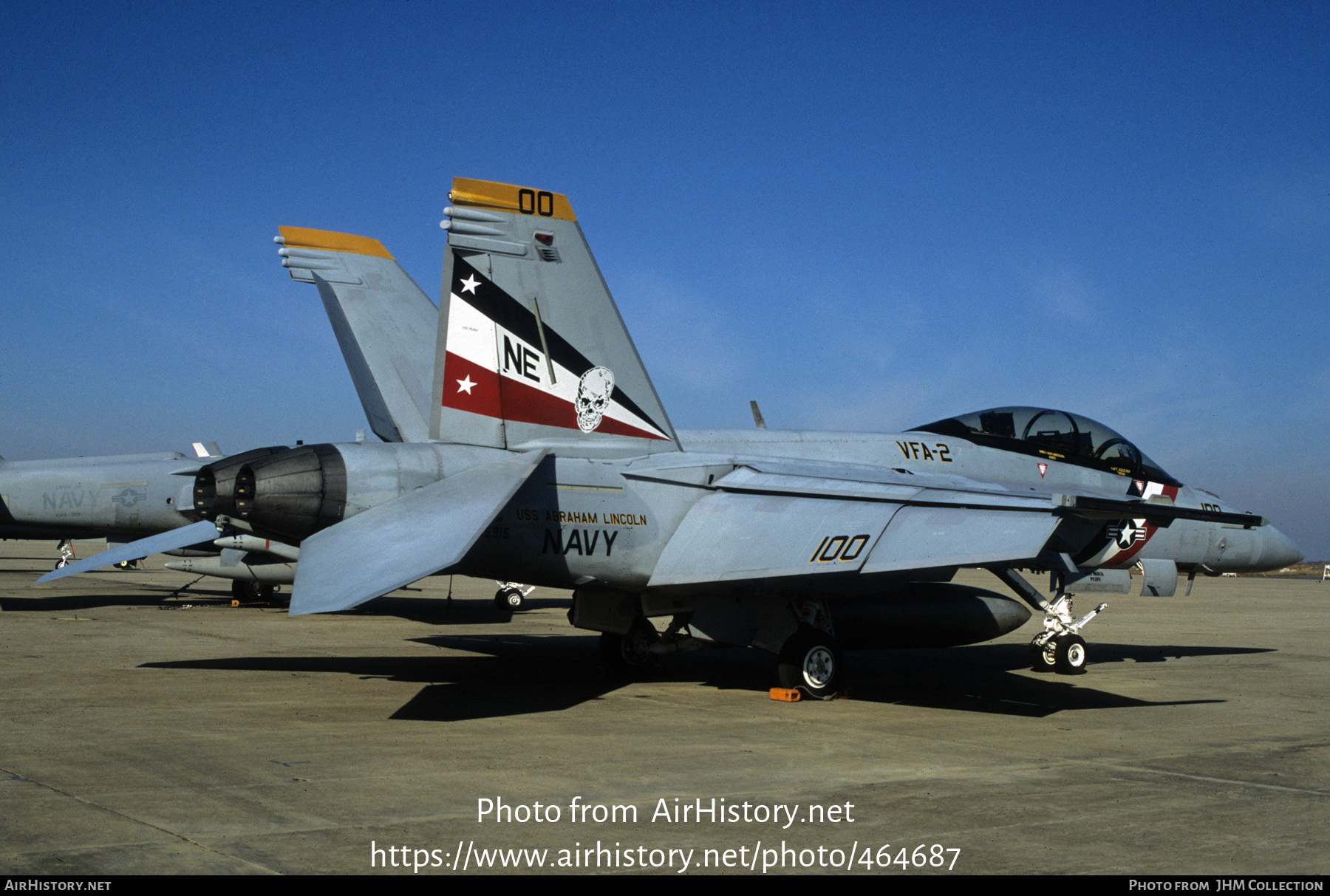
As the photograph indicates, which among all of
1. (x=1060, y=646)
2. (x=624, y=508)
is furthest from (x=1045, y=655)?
(x=624, y=508)

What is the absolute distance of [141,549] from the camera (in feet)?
51.2

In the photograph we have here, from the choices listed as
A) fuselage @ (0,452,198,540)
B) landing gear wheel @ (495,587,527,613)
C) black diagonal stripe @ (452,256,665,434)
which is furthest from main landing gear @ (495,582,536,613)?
black diagonal stripe @ (452,256,665,434)

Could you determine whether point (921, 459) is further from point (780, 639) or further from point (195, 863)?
point (195, 863)

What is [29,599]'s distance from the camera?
21875 millimetres

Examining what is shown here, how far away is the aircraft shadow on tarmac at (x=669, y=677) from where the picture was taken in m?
9.88

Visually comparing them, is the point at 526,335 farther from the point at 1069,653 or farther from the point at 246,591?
the point at 246,591

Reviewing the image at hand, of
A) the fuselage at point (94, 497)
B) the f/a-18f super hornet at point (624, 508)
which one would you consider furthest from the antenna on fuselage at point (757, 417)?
the fuselage at point (94, 497)

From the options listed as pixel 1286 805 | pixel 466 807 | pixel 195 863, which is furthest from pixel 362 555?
pixel 1286 805

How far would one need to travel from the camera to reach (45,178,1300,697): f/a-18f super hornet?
28.0 ft

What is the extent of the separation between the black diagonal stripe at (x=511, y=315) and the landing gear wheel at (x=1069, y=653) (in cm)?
646

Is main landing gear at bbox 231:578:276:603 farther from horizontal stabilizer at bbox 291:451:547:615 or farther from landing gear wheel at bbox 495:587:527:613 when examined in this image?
horizontal stabilizer at bbox 291:451:547:615

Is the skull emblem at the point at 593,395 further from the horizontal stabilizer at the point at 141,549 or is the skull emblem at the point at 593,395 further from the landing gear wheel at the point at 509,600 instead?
the landing gear wheel at the point at 509,600

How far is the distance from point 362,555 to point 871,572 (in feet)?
13.5

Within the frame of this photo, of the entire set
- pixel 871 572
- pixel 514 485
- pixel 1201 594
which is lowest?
pixel 1201 594
